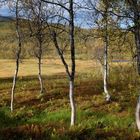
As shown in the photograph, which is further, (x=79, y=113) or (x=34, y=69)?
(x=34, y=69)

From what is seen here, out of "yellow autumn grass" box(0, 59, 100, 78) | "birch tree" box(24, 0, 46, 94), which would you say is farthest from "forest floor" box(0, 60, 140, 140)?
"yellow autumn grass" box(0, 59, 100, 78)

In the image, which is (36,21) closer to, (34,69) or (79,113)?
(79,113)

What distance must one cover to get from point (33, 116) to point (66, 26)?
28.5 feet

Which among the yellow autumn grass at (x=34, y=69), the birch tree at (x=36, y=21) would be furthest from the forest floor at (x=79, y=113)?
the yellow autumn grass at (x=34, y=69)

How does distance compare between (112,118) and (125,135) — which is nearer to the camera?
(125,135)

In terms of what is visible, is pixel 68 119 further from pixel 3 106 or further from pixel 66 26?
pixel 3 106

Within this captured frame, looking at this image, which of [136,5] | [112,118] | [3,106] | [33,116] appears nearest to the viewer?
[136,5]

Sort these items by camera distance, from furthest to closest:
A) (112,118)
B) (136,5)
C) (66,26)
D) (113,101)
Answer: (113,101), (112,118), (66,26), (136,5)

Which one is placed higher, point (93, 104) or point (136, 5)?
point (136, 5)

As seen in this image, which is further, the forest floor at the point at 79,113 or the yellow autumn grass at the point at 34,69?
the yellow autumn grass at the point at 34,69

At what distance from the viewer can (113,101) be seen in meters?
34.6

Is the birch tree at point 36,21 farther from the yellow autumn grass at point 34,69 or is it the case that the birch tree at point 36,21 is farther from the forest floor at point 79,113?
the yellow autumn grass at point 34,69

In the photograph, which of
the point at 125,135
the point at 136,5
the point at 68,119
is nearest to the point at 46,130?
the point at 125,135

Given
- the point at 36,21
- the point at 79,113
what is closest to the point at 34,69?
the point at 36,21
